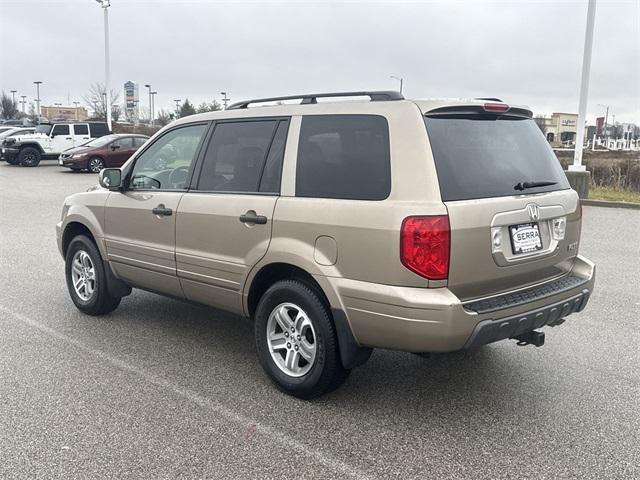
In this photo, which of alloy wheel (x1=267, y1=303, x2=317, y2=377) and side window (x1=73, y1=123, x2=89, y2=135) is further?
side window (x1=73, y1=123, x2=89, y2=135)

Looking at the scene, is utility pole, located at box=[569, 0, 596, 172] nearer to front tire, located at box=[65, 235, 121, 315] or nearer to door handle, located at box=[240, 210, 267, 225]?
front tire, located at box=[65, 235, 121, 315]

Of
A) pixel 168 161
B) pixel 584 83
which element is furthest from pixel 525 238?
pixel 584 83

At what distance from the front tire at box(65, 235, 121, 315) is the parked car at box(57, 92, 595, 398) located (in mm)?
1060

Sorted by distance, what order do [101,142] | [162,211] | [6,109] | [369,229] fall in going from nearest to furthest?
[369,229]
[162,211]
[101,142]
[6,109]

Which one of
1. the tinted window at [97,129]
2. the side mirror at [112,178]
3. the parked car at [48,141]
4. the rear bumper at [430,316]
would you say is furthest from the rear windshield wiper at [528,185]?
the tinted window at [97,129]

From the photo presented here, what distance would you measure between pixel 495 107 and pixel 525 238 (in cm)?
82

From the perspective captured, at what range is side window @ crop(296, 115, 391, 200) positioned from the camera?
11.3ft

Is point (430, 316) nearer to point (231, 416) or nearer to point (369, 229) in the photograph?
point (369, 229)

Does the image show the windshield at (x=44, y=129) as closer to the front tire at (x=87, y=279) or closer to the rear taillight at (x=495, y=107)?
the front tire at (x=87, y=279)

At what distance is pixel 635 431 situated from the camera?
3.47 meters

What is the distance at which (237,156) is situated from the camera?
4312mm

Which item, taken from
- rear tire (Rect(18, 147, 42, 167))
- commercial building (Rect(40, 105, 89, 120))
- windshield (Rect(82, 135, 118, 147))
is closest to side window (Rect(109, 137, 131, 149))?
windshield (Rect(82, 135, 118, 147))

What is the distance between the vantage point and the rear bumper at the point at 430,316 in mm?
3186

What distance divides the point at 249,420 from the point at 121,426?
0.73 metres
